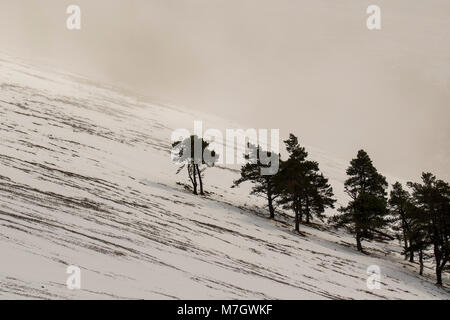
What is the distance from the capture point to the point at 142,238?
29.8 meters

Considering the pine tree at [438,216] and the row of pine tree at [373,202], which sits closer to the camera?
the pine tree at [438,216]

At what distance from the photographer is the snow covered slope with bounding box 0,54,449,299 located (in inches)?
808

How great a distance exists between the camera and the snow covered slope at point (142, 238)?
20.5 meters

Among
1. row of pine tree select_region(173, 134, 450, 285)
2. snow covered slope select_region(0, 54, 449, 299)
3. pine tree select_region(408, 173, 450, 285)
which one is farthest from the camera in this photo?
row of pine tree select_region(173, 134, 450, 285)

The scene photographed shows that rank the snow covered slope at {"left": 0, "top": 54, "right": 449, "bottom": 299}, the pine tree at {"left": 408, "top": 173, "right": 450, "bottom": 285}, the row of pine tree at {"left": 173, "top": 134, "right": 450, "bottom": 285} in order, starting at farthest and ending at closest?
the row of pine tree at {"left": 173, "top": 134, "right": 450, "bottom": 285} < the pine tree at {"left": 408, "top": 173, "right": 450, "bottom": 285} < the snow covered slope at {"left": 0, "top": 54, "right": 449, "bottom": 299}

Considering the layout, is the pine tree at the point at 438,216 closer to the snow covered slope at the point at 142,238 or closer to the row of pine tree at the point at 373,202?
the row of pine tree at the point at 373,202

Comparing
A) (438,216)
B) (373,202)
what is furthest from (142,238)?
(438,216)

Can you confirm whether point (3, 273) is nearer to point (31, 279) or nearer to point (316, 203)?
point (31, 279)

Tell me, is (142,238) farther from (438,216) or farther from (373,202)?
(438,216)

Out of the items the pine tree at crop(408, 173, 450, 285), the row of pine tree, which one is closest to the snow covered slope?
the row of pine tree

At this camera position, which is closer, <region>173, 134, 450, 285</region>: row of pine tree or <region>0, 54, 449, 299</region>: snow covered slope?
<region>0, 54, 449, 299</region>: snow covered slope

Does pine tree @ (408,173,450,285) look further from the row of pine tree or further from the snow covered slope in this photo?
the snow covered slope

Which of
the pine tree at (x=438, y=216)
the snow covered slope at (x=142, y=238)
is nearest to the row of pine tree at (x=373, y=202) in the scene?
the pine tree at (x=438, y=216)
